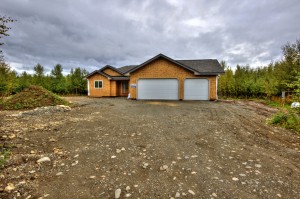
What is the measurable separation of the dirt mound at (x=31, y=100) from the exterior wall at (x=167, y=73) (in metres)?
8.14

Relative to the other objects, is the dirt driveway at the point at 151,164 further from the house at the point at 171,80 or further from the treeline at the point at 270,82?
the treeline at the point at 270,82

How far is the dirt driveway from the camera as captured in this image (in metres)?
2.27

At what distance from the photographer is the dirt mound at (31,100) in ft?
33.6

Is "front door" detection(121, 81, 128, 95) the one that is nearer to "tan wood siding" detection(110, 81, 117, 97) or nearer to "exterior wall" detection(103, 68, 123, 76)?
"tan wood siding" detection(110, 81, 117, 97)

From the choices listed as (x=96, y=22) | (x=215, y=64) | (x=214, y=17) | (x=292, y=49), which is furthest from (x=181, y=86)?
(x=292, y=49)

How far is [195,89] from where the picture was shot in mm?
16031

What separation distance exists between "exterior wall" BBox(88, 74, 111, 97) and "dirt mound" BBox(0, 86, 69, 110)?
32.0ft

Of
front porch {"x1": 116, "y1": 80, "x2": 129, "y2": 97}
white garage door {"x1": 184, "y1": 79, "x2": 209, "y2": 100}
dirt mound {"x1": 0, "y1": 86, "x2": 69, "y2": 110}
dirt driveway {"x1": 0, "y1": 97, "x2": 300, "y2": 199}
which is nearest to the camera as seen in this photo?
dirt driveway {"x1": 0, "y1": 97, "x2": 300, "y2": 199}

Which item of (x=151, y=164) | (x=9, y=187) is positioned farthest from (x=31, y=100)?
(x=151, y=164)

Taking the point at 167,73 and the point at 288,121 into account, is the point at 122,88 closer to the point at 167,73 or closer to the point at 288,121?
the point at 167,73

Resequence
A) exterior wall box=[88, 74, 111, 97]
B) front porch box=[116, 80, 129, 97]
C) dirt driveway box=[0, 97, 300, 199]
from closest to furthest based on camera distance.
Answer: dirt driveway box=[0, 97, 300, 199], exterior wall box=[88, 74, 111, 97], front porch box=[116, 80, 129, 97]

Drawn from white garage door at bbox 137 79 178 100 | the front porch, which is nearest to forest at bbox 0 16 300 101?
the front porch

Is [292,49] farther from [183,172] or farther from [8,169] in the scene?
[8,169]

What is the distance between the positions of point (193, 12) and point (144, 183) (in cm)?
1677
